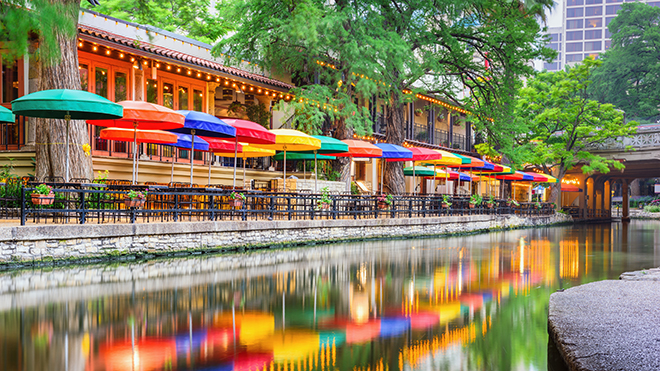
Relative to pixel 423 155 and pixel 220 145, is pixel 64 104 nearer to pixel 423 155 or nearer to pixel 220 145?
pixel 220 145

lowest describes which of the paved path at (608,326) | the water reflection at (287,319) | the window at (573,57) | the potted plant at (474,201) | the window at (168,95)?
the water reflection at (287,319)

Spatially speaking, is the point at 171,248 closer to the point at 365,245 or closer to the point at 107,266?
the point at 107,266

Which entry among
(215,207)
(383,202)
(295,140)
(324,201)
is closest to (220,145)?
(215,207)

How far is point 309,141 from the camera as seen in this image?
60.7ft

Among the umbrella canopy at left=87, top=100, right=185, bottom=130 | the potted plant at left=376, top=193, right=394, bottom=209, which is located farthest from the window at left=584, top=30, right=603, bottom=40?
the umbrella canopy at left=87, top=100, right=185, bottom=130

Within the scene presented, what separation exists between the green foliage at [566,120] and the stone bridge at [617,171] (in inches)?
34.7

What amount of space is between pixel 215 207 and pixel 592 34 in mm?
135862

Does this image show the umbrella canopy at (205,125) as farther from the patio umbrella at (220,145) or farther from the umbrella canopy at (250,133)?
the patio umbrella at (220,145)

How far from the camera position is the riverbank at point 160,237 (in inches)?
426

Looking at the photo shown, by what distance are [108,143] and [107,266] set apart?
904 cm

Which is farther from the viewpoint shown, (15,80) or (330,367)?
(15,80)

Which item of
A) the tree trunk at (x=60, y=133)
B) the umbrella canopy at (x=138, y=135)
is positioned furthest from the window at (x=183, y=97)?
the tree trunk at (x=60, y=133)

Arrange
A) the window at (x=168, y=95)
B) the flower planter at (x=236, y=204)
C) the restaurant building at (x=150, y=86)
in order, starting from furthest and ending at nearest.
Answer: the window at (x=168, y=95), the restaurant building at (x=150, y=86), the flower planter at (x=236, y=204)

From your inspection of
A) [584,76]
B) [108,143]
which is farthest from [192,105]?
[584,76]
